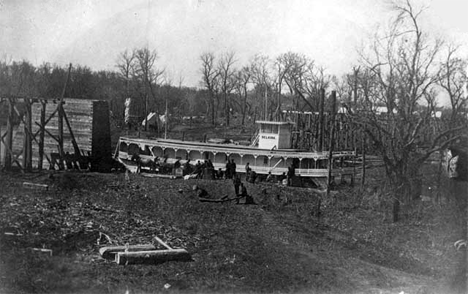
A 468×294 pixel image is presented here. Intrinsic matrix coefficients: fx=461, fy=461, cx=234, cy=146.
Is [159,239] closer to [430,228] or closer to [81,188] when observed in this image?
[81,188]

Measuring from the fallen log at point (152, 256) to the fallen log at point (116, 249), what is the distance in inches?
10.6

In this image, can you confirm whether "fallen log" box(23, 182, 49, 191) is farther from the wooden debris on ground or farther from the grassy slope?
the wooden debris on ground

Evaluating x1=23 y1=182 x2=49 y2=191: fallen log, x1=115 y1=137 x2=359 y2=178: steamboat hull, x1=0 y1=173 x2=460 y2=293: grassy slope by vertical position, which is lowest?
x1=0 y1=173 x2=460 y2=293: grassy slope

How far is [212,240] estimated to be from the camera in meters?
13.3

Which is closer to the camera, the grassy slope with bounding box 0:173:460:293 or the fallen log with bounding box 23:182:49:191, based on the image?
the grassy slope with bounding box 0:173:460:293

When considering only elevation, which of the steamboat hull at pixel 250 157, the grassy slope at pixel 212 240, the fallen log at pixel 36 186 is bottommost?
the grassy slope at pixel 212 240

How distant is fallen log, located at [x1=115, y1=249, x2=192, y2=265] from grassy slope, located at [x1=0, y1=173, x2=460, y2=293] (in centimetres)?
19

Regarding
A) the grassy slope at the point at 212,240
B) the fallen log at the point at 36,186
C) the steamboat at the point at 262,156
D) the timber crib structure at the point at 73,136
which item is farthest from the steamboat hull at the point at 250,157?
the fallen log at the point at 36,186

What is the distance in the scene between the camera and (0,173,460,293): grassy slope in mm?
9539

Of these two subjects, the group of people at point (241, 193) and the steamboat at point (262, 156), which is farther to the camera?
the steamboat at point (262, 156)

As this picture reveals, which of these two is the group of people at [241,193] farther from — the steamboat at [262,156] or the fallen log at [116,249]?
the fallen log at [116,249]

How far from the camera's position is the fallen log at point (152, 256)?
10250mm

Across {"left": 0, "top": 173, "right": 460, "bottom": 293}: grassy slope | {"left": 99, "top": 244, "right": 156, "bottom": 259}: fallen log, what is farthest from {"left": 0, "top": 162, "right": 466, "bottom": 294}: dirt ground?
{"left": 99, "top": 244, "right": 156, "bottom": 259}: fallen log

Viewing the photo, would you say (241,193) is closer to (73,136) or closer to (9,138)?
(73,136)
